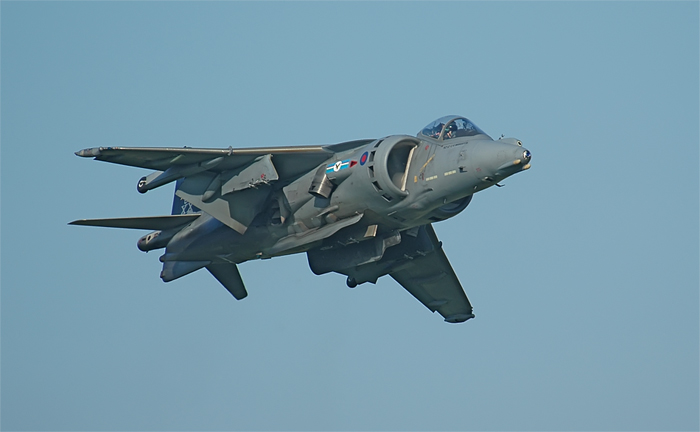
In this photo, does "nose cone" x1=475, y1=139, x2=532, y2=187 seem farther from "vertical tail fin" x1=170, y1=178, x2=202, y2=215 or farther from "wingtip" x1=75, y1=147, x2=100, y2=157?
"vertical tail fin" x1=170, y1=178, x2=202, y2=215

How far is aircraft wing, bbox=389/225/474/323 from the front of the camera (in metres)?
26.0

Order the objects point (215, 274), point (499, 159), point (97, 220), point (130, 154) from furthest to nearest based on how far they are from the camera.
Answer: point (215, 274)
point (97, 220)
point (130, 154)
point (499, 159)

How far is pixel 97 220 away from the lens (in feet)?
75.8

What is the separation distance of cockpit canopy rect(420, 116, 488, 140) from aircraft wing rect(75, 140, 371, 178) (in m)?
1.44

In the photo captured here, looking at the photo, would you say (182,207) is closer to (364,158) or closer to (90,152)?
(90,152)

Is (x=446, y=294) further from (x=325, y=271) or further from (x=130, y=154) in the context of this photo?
(x=130, y=154)

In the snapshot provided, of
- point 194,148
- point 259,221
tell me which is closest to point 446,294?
point 259,221

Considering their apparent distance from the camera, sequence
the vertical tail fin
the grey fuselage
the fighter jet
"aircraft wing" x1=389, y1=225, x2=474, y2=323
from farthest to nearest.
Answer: "aircraft wing" x1=389, y1=225, x2=474, y2=323, the vertical tail fin, the fighter jet, the grey fuselage

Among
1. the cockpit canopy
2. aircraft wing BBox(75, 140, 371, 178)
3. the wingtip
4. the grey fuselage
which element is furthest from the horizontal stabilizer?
the cockpit canopy

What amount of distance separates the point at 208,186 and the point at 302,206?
2.09 m

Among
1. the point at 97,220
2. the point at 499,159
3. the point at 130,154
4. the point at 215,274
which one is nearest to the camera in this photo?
the point at 499,159

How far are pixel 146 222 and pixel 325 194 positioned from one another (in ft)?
15.2

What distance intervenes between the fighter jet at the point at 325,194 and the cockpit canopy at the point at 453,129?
24 mm

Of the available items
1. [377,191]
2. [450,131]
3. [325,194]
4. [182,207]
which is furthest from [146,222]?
[450,131]
